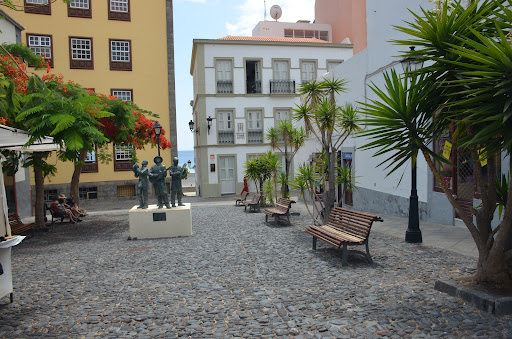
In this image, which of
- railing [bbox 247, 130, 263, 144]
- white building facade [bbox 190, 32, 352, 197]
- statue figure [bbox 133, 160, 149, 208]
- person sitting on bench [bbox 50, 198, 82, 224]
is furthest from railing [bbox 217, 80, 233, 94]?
statue figure [bbox 133, 160, 149, 208]

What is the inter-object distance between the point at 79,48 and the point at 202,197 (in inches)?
487

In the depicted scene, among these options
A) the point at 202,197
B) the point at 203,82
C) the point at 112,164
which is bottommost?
the point at 202,197

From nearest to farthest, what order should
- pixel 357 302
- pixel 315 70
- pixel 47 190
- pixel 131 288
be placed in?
pixel 357 302 → pixel 131 288 → pixel 47 190 → pixel 315 70

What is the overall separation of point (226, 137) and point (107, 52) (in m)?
9.45

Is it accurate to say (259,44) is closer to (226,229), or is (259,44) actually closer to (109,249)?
(226,229)

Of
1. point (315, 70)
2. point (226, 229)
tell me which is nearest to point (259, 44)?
point (315, 70)

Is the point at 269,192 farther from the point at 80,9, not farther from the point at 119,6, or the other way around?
the point at 80,9

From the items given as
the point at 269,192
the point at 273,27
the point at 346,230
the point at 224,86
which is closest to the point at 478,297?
the point at 346,230

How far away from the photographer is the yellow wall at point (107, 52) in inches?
1030

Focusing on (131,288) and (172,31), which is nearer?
(131,288)

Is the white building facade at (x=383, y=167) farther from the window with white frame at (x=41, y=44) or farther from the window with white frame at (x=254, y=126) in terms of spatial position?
the window with white frame at (x=41, y=44)

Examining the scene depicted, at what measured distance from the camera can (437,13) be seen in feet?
17.6

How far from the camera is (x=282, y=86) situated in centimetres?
2952

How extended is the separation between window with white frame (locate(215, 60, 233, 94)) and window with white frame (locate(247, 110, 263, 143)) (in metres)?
2.23
